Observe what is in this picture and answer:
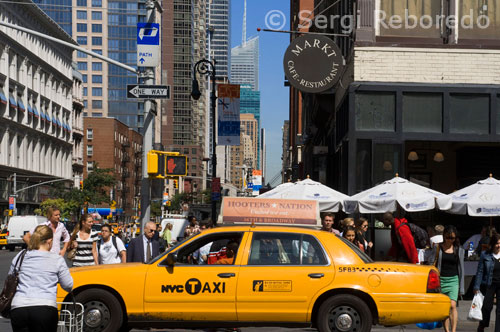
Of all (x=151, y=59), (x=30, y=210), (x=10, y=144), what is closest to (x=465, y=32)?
(x=151, y=59)

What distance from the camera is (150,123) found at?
61.6 ft

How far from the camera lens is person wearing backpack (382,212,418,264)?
15.6m

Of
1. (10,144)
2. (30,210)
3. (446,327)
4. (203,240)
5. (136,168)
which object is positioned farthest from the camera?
(136,168)

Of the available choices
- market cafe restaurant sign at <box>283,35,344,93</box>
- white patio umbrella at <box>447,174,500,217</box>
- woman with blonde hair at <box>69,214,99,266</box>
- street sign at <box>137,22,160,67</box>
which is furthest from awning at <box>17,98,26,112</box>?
woman with blonde hair at <box>69,214,99,266</box>

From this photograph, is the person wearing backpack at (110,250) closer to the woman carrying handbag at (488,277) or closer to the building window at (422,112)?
the woman carrying handbag at (488,277)

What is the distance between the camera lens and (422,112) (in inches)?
917

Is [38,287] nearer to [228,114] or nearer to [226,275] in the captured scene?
[226,275]

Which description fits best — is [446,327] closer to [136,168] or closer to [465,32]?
[465,32]

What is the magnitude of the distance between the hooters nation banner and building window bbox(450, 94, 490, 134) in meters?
15.6

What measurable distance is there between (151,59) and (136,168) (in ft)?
502

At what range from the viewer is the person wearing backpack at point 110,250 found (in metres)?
15.5

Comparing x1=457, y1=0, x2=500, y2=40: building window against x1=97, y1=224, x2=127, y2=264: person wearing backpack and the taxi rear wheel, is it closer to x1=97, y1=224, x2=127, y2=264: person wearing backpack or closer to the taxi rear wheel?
x1=97, y1=224, x2=127, y2=264: person wearing backpack

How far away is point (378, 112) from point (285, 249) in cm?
1219

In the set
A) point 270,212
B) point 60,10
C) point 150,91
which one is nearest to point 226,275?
point 270,212
